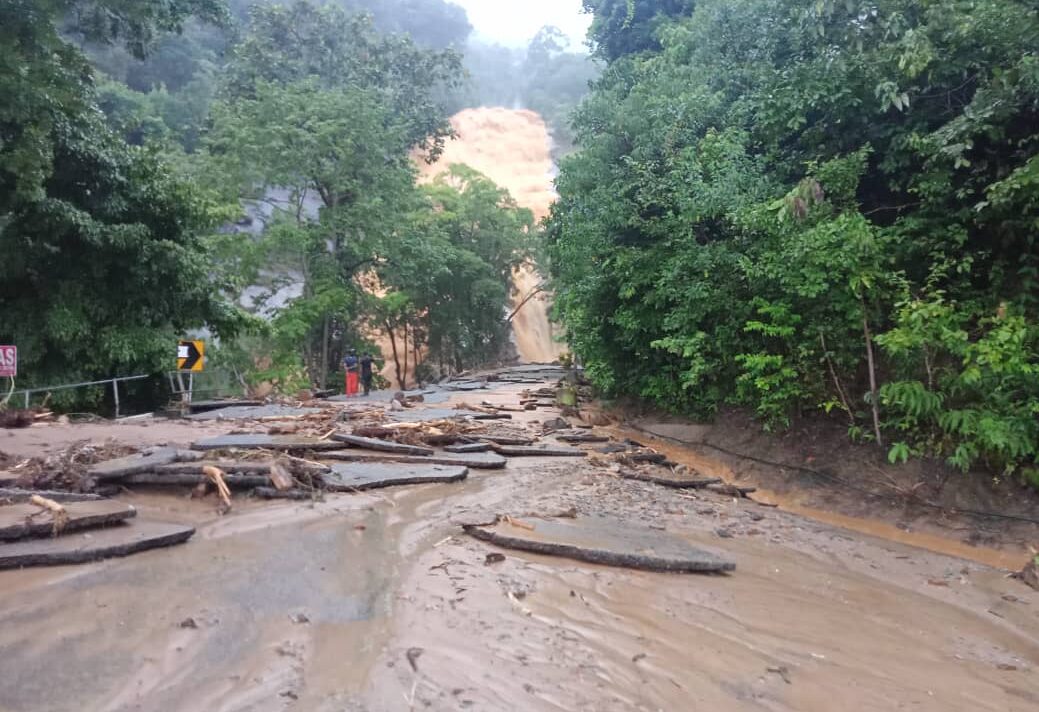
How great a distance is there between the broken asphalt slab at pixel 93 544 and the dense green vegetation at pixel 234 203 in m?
8.55

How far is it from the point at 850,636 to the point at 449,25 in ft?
239

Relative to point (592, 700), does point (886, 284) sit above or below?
above

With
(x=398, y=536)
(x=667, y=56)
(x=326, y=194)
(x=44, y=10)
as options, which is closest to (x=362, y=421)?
(x=398, y=536)

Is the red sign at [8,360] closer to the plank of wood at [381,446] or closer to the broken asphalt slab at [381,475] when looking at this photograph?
the plank of wood at [381,446]

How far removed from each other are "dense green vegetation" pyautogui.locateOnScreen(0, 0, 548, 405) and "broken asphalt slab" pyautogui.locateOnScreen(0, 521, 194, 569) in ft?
28.1

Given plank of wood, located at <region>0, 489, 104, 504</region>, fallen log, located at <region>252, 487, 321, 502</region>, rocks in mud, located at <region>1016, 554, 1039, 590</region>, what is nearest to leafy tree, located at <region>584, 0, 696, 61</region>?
rocks in mud, located at <region>1016, 554, 1039, 590</region>

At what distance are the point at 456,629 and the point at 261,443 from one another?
442 centimetres

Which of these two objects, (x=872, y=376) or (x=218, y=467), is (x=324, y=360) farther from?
(x=872, y=376)

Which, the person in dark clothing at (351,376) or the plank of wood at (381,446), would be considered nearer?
the plank of wood at (381,446)

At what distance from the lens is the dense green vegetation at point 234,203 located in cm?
1241

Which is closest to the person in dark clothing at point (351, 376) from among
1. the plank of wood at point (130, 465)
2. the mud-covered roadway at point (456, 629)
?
the plank of wood at point (130, 465)

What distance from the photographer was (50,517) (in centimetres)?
441

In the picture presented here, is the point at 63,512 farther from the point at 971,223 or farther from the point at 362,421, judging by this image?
the point at 971,223

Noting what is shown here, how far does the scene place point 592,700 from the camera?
310cm
